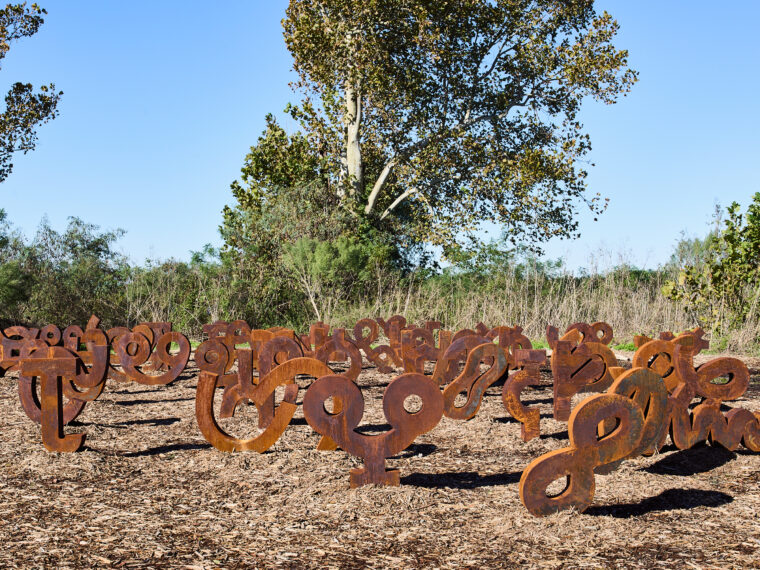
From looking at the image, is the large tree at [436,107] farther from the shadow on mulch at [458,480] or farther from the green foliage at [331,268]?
the shadow on mulch at [458,480]

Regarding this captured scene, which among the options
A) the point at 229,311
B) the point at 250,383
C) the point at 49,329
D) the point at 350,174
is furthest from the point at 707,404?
the point at 350,174

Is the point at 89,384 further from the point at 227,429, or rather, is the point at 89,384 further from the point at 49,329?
the point at 49,329

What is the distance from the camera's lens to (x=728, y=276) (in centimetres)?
1313

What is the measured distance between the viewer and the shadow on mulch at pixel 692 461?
4793 mm

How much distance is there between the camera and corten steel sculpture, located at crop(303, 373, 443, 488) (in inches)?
167

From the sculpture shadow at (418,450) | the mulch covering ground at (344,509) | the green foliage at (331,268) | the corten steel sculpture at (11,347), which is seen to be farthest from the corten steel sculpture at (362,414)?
the green foliage at (331,268)

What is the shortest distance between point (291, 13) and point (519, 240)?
8.37m

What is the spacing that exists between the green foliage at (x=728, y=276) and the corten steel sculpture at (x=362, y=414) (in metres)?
10.2

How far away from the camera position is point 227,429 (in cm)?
621

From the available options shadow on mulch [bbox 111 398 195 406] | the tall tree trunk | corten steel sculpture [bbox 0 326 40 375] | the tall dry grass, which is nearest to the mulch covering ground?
shadow on mulch [bbox 111 398 195 406]

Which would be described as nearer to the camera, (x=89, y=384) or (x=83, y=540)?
(x=83, y=540)

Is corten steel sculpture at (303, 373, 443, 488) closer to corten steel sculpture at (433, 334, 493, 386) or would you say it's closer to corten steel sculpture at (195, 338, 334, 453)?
corten steel sculpture at (195, 338, 334, 453)

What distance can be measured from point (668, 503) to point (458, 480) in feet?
4.05

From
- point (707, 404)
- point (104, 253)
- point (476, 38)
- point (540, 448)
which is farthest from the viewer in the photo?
point (104, 253)
